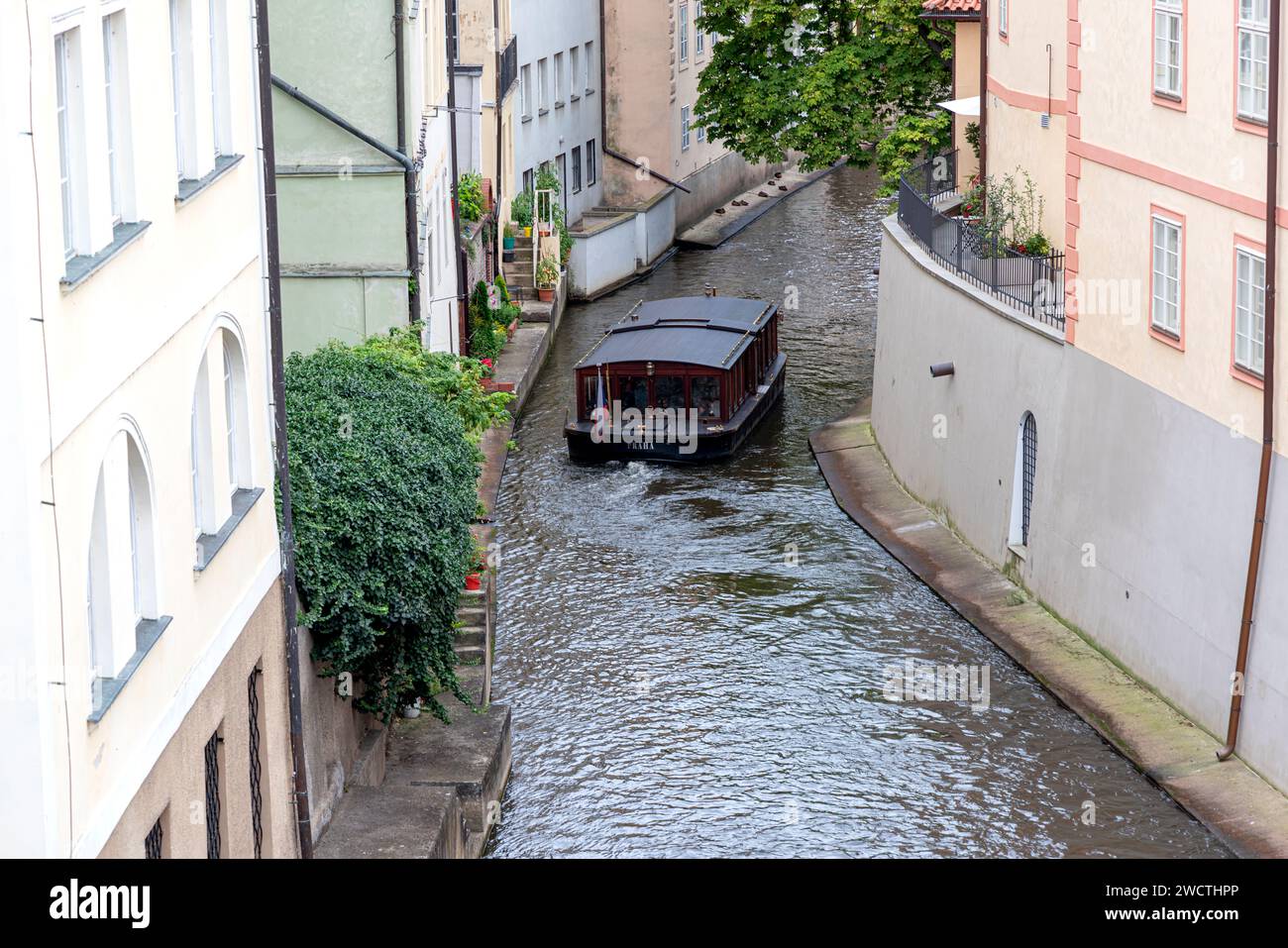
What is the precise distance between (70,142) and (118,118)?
3.80 ft

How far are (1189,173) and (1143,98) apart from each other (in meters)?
1.44

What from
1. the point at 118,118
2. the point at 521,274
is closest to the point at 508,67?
the point at 521,274

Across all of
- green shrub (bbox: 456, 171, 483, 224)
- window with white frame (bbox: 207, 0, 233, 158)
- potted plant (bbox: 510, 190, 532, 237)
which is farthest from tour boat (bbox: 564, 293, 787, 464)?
window with white frame (bbox: 207, 0, 233, 158)

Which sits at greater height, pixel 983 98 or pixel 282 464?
pixel 983 98

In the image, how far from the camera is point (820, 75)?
40.1m

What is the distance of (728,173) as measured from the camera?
60438mm

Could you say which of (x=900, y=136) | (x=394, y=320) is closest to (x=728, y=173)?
(x=900, y=136)

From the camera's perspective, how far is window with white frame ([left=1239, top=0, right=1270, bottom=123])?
1834 centimetres

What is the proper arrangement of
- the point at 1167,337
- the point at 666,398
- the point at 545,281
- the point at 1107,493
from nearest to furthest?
the point at 1167,337 < the point at 1107,493 < the point at 666,398 < the point at 545,281

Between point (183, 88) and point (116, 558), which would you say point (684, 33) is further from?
point (116, 558)

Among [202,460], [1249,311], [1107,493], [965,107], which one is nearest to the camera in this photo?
[202,460]

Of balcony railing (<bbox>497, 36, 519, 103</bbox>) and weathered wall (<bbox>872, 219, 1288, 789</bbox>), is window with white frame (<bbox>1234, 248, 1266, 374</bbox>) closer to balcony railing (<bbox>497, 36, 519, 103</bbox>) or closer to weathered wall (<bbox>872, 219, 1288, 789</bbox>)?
weathered wall (<bbox>872, 219, 1288, 789</bbox>)

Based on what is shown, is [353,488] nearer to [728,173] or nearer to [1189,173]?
[1189,173]

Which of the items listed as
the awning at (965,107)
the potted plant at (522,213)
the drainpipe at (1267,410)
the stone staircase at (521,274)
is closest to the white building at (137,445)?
the drainpipe at (1267,410)
